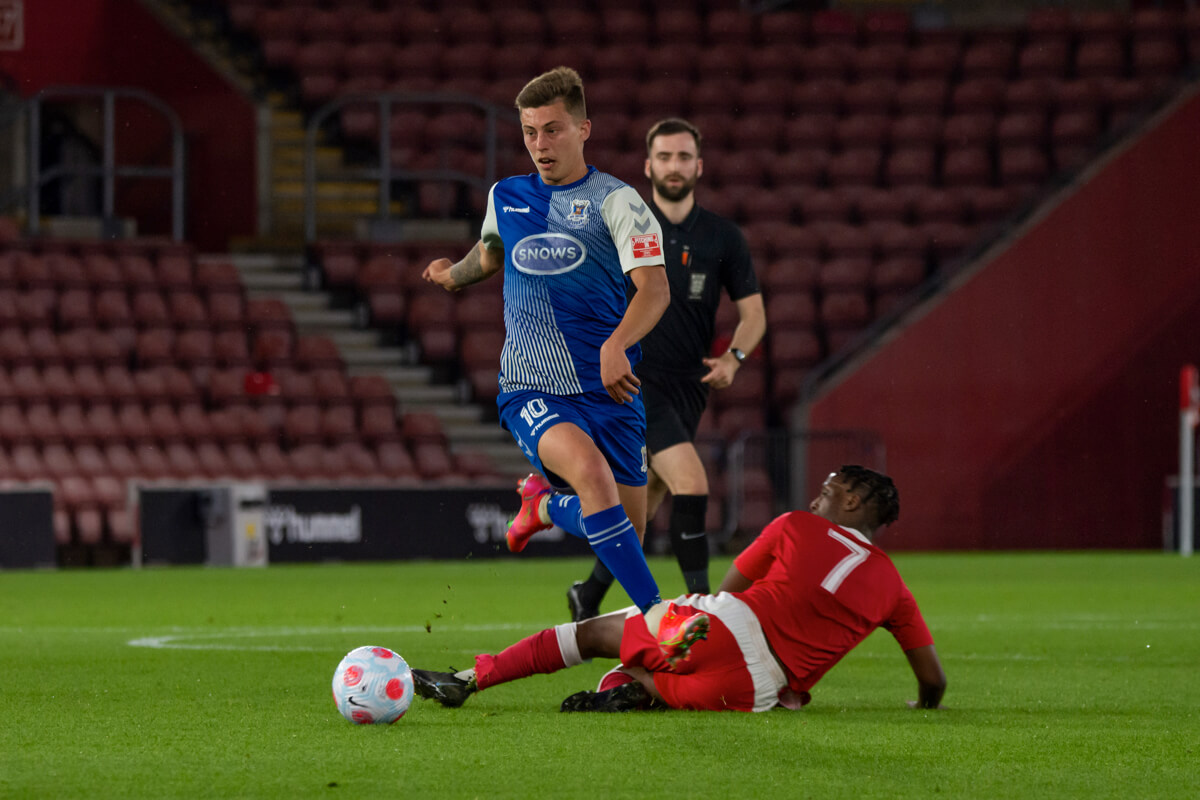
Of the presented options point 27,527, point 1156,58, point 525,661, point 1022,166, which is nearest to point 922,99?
point 1022,166

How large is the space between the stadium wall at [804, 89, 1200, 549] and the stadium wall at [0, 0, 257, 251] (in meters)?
7.26

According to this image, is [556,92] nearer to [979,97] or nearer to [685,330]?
[685,330]

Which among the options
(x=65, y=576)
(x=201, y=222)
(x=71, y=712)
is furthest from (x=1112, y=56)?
(x=71, y=712)

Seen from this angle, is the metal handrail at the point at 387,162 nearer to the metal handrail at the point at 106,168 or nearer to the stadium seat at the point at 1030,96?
the metal handrail at the point at 106,168

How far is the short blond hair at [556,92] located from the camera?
530 centimetres

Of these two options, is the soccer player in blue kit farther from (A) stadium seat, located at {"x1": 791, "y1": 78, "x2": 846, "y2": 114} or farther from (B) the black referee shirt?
(A) stadium seat, located at {"x1": 791, "y1": 78, "x2": 846, "y2": 114}

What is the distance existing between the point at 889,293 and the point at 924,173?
1.77 m

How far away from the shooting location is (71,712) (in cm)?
498

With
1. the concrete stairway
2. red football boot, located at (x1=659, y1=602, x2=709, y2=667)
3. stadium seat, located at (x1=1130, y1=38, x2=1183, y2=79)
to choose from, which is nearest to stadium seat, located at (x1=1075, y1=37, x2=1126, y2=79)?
stadium seat, located at (x1=1130, y1=38, x2=1183, y2=79)

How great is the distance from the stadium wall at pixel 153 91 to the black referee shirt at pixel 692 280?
42.2ft

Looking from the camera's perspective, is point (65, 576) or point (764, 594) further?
point (65, 576)

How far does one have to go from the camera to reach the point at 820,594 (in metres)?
4.79

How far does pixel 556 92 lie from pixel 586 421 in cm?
102

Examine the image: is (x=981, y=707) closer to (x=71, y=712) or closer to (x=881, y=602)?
(x=881, y=602)
